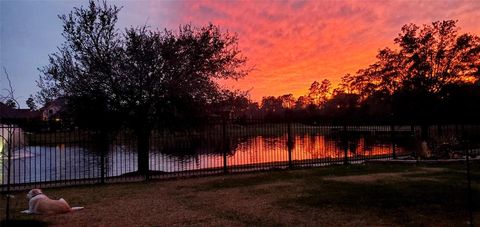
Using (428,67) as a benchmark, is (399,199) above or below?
below

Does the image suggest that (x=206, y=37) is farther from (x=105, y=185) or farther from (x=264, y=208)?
(x=264, y=208)

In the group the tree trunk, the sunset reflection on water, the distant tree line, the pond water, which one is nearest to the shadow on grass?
the pond water

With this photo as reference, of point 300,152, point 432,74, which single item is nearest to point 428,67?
point 432,74

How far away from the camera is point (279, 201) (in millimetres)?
8844

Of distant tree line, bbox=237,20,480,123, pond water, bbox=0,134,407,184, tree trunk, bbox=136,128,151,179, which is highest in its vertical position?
distant tree line, bbox=237,20,480,123

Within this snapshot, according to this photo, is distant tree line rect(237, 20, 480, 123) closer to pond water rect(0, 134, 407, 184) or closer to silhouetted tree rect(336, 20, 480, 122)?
silhouetted tree rect(336, 20, 480, 122)

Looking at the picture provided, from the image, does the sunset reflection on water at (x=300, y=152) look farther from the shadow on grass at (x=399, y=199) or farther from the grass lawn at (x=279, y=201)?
the shadow on grass at (x=399, y=199)

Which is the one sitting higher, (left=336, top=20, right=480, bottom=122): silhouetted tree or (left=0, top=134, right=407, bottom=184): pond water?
(left=336, top=20, right=480, bottom=122): silhouetted tree

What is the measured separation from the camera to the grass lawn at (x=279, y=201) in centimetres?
715

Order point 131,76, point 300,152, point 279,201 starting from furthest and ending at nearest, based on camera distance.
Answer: point 300,152 → point 131,76 → point 279,201

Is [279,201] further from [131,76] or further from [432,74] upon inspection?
[432,74]

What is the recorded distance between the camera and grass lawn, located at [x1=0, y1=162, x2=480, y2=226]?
7.15 m

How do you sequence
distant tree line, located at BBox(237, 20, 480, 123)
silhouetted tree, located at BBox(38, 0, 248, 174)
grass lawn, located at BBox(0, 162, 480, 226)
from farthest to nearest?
distant tree line, located at BBox(237, 20, 480, 123), silhouetted tree, located at BBox(38, 0, 248, 174), grass lawn, located at BBox(0, 162, 480, 226)

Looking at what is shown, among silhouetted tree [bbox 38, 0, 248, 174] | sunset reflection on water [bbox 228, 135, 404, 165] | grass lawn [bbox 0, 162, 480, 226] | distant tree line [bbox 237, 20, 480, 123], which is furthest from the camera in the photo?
distant tree line [bbox 237, 20, 480, 123]
